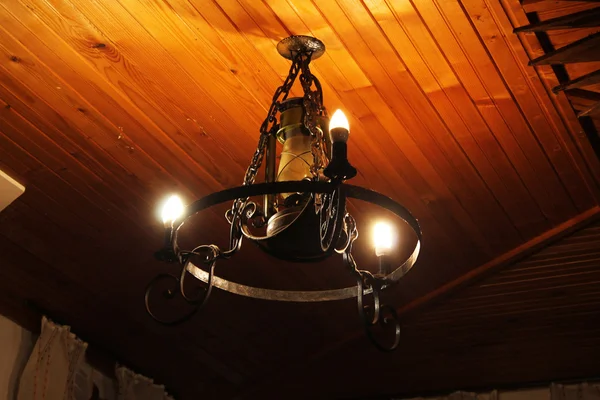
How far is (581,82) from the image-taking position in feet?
8.80

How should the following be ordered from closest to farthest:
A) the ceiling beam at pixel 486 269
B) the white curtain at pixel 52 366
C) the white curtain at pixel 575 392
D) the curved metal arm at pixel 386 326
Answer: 1. the curved metal arm at pixel 386 326
2. the ceiling beam at pixel 486 269
3. the white curtain at pixel 52 366
4. the white curtain at pixel 575 392

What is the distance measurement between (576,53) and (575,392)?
2.38 m

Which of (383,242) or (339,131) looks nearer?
(339,131)

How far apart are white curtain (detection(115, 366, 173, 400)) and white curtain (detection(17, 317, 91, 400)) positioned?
0.30m

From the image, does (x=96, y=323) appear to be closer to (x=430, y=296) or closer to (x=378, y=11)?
(x=430, y=296)

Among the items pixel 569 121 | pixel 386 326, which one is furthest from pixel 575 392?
pixel 386 326

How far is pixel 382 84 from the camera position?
2811 mm

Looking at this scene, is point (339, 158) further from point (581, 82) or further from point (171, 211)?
point (581, 82)

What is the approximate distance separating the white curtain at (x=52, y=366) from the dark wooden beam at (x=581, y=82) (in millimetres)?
2574

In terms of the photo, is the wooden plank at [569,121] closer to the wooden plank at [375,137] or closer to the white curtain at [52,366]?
the wooden plank at [375,137]

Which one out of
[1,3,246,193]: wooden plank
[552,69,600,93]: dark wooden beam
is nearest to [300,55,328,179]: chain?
[1,3,246,193]: wooden plank

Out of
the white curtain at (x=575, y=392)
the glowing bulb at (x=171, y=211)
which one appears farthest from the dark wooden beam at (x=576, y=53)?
the white curtain at (x=575, y=392)

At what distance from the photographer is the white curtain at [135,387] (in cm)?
436

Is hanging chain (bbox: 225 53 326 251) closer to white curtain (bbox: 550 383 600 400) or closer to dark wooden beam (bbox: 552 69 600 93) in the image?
dark wooden beam (bbox: 552 69 600 93)
